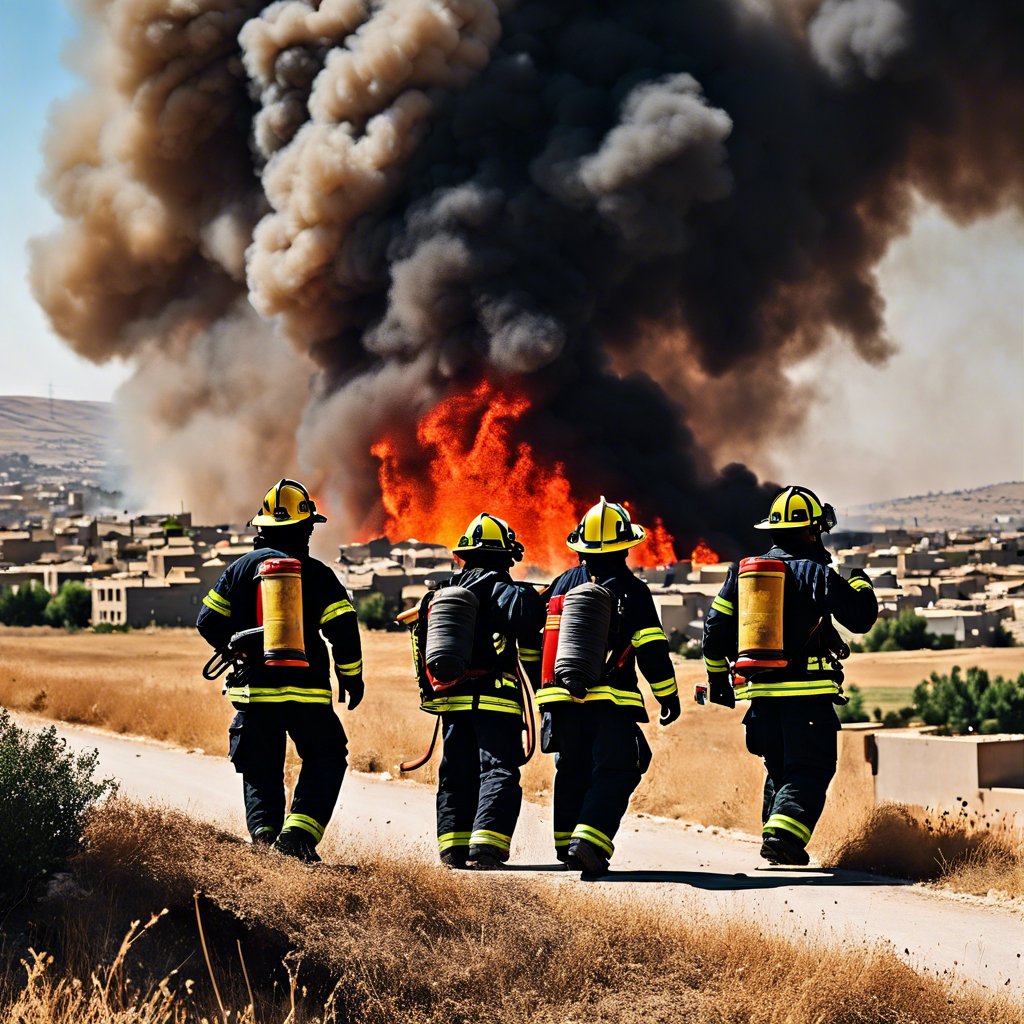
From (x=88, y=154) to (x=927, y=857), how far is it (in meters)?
55.2

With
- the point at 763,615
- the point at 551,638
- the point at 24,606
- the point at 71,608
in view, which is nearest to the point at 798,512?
the point at 763,615

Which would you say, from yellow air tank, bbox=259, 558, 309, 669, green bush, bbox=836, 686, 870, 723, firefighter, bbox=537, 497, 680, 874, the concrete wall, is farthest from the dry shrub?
green bush, bbox=836, 686, 870, 723

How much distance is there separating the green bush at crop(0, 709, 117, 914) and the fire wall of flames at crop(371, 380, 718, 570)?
36.4m

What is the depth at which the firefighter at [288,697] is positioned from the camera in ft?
21.3

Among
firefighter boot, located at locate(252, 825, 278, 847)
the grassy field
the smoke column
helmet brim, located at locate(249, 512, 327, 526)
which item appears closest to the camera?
firefighter boot, located at locate(252, 825, 278, 847)

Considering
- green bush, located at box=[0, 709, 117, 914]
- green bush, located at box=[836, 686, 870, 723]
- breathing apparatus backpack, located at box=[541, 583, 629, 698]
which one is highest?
breathing apparatus backpack, located at box=[541, 583, 629, 698]

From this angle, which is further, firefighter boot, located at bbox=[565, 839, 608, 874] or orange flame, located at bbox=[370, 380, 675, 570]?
orange flame, located at bbox=[370, 380, 675, 570]

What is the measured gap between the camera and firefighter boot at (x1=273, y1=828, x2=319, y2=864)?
621 cm

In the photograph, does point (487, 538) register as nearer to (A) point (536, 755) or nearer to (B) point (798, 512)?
(B) point (798, 512)

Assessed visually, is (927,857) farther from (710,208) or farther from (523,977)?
(710,208)

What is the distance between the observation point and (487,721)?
709 centimetres

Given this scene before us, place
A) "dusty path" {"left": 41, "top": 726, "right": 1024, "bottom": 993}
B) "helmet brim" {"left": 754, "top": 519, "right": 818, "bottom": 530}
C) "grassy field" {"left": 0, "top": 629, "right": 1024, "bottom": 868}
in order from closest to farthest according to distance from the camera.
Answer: "dusty path" {"left": 41, "top": 726, "right": 1024, "bottom": 993}
"helmet brim" {"left": 754, "top": 519, "right": 818, "bottom": 530}
"grassy field" {"left": 0, "top": 629, "right": 1024, "bottom": 868}

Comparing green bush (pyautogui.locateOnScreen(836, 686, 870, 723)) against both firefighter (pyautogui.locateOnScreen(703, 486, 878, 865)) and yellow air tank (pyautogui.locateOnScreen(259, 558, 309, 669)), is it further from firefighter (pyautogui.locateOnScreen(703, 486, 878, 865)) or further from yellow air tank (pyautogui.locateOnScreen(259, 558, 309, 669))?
yellow air tank (pyautogui.locateOnScreen(259, 558, 309, 669))

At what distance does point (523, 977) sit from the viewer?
4816mm
